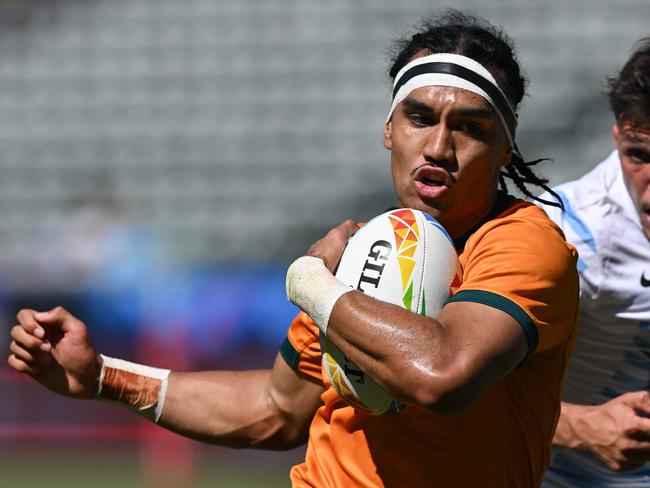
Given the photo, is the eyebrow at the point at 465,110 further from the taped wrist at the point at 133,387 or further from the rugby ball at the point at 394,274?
the taped wrist at the point at 133,387

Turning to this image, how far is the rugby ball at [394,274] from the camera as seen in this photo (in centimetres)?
293

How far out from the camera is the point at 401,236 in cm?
300

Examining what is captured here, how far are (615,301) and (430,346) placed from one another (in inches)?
64.2

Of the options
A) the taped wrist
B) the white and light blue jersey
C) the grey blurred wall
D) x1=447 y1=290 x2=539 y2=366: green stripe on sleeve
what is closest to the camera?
x1=447 y1=290 x2=539 y2=366: green stripe on sleeve

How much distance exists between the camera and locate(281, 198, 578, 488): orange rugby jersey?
2.92 m

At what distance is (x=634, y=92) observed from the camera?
12.8 ft

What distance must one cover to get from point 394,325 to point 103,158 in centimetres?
1018

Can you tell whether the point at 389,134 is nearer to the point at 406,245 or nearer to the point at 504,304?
the point at 406,245

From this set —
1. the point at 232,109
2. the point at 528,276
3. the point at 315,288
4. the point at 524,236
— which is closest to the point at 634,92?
the point at 524,236

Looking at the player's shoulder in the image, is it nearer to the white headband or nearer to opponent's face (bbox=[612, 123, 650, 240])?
the white headband

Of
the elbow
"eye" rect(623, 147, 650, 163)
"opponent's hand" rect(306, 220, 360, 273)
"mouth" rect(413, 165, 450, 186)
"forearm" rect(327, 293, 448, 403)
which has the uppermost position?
"mouth" rect(413, 165, 450, 186)

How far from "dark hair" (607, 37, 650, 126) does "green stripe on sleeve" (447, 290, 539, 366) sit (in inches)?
50.3

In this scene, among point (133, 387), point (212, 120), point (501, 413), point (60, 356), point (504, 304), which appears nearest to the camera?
point (504, 304)

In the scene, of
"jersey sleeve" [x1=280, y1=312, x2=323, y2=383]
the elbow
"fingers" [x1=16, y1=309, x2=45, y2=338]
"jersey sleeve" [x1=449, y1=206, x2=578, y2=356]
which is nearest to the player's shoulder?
"jersey sleeve" [x1=449, y1=206, x2=578, y2=356]
